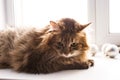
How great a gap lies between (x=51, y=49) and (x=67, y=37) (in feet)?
0.30

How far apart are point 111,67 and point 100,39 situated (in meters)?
0.43

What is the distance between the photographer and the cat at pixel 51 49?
100cm

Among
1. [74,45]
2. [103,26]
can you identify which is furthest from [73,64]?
[103,26]

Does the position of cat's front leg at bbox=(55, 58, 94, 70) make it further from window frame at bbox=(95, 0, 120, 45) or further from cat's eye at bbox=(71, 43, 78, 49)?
window frame at bbox=(95, 0, 120, 45)

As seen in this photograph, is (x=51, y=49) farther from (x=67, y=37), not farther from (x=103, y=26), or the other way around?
(x=103, y=26)

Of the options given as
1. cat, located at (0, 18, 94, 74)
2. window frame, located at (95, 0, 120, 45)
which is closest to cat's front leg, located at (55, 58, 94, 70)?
cat, located at (0, 18, 94, 74)

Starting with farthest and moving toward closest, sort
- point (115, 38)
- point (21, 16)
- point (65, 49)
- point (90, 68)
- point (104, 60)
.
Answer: point (21, 16) < point (115, 38) < point (104, 60) < point (90, 68) < point (65, 49)

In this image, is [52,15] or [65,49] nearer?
[65,49]

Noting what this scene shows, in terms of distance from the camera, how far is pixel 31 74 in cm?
100

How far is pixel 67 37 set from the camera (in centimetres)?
101

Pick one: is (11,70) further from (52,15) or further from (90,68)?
(52,15)

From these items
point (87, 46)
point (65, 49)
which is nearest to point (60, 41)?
point (65, 49)

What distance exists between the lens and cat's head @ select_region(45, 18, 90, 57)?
99 cm

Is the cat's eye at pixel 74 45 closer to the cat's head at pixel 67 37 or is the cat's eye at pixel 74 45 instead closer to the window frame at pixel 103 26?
the cat's head at pixel 67 37
